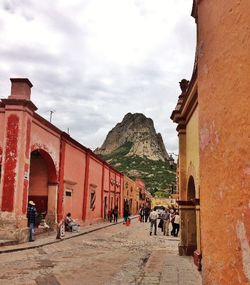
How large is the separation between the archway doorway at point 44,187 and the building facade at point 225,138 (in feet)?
51.3

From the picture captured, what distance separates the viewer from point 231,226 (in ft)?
12.1

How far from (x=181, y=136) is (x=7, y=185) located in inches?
267

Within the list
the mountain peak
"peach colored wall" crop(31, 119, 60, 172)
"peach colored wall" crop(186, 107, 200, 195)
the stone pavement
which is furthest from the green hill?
the stone pavement

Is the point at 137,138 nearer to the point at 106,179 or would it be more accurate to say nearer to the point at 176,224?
the point at 106,179

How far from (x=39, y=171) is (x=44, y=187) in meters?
0.84

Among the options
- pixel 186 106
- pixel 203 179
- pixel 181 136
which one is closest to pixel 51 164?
pixel 181 136

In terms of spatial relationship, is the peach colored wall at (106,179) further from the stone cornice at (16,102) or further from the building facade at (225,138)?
the building facade at (225,138)

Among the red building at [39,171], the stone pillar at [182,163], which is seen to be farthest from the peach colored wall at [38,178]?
the stone pillar at [182,163]

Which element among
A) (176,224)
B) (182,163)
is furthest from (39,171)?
(182,163)

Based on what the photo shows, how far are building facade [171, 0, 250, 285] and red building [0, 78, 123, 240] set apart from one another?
11467mm

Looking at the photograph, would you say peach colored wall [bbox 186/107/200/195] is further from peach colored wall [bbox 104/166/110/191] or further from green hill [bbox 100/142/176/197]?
green hill [bbox 100/142/176/197]

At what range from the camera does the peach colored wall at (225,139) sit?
11.5ft

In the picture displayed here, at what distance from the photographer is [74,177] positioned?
2342 centimetres

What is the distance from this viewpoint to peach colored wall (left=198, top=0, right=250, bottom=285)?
11.5 feet
